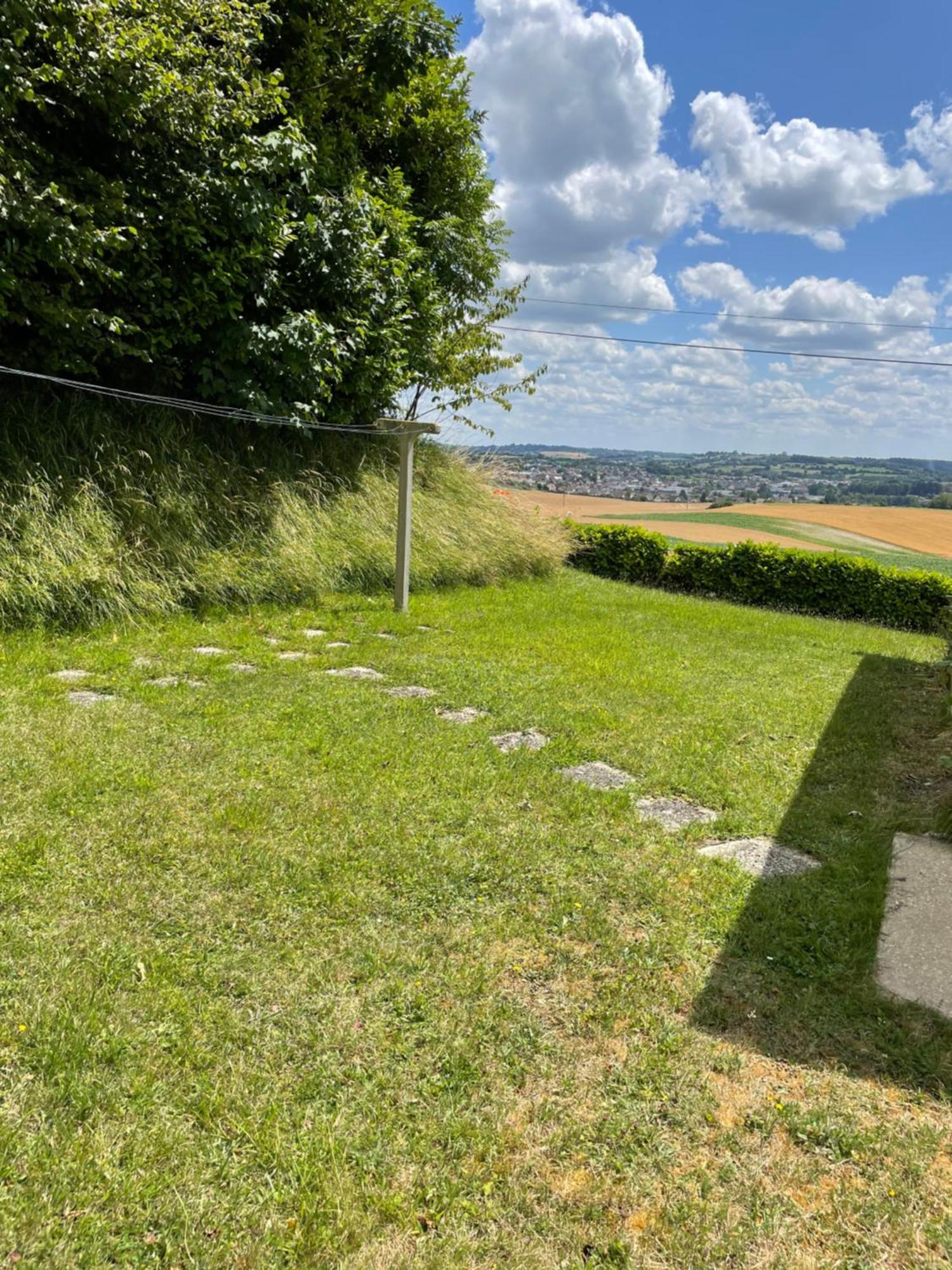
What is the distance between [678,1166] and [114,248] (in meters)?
6.71

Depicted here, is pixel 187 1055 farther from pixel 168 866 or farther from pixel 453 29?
pixel 453 29

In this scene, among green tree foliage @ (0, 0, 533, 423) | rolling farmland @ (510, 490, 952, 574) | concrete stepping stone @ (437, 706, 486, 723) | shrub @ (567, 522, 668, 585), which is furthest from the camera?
rolling farmland @ (510, 490, 952, 574)

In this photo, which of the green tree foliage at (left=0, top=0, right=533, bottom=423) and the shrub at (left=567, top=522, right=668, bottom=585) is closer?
the green tree foliage at (left=0, top=0, right=533, bottom=423)

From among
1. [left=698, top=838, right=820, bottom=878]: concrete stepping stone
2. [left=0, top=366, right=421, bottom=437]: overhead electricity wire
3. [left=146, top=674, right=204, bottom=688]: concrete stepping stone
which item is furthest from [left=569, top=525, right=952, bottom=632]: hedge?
[left=146, top=674, right=204, bottom=688]: concrete stepping stone

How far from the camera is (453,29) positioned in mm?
8344

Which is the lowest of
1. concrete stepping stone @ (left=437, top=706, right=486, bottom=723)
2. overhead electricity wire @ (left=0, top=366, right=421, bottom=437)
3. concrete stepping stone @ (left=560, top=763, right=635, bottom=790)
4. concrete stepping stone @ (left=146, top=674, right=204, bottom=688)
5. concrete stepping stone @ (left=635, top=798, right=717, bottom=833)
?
concrete stepping stone @ (left=635, top=798, right=717, bottom=833)

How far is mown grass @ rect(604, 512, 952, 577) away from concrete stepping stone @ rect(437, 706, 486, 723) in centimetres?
931

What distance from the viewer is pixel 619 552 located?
1205 centimetres

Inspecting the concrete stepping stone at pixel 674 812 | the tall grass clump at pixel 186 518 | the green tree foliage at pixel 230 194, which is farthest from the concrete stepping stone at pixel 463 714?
the green tree foliage at pixel 230 194

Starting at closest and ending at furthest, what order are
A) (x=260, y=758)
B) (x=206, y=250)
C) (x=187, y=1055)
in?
(x=187, y=1055)
(x=260, y=758)
(x=206, y=250)

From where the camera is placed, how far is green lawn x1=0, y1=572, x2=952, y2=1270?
56.5 inches

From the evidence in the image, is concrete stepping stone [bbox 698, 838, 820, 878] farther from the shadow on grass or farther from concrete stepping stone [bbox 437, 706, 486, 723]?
concrete stepping stone [bbox 437, 706, 486, 723]

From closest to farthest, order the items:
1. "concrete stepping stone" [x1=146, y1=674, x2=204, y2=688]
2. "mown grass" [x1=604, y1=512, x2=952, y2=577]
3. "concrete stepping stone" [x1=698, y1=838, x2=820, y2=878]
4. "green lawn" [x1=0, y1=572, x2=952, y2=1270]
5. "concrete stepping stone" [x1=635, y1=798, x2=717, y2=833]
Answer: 1. "green lawn" [x1=0, y1=572, x2=952, y2=1270]
2. "concrete stepping stone" [x1=698, y1=838, x2=820, y2=878]
3. "concrete stepping stone" [x1=635, y1=798, x2=717, y2=833]
4. "concrete stepping stone" [x1=146, y1=674, x2=204, y2=688]
5. "mown grass" [x1=604, y1=512, x2=952, y2=577]

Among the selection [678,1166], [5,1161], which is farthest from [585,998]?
[5,1161]
